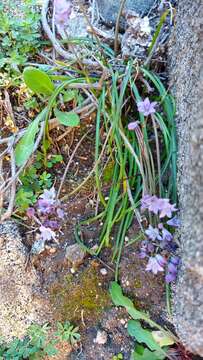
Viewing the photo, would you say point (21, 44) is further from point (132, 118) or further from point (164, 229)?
point (164, 229)

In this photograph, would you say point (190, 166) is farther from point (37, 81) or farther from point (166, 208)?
point (37, 81)

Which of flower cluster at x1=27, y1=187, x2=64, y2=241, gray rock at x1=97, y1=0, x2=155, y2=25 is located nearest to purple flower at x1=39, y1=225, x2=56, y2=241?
flower cluster at x1=27, y1=187, x2=64, y2=241

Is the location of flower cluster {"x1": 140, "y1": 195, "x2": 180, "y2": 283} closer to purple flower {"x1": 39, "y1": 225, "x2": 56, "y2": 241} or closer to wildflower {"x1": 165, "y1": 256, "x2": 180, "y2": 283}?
wildflower {"x1": 165, "y1": 256, "x2": 180, "y2": 283}

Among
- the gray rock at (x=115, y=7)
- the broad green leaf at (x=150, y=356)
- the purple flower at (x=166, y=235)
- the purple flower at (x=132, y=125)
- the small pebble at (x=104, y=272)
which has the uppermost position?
the gray rock at (x=115, y=7)

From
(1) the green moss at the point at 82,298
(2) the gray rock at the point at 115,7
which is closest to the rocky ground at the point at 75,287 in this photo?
(1) the green moss at the point at 82,298

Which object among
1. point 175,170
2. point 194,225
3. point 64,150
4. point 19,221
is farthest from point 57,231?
point 194,225

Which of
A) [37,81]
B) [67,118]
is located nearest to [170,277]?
[67,118]

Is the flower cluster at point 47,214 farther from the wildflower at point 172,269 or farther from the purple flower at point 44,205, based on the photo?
the wildflower at point 172,269
